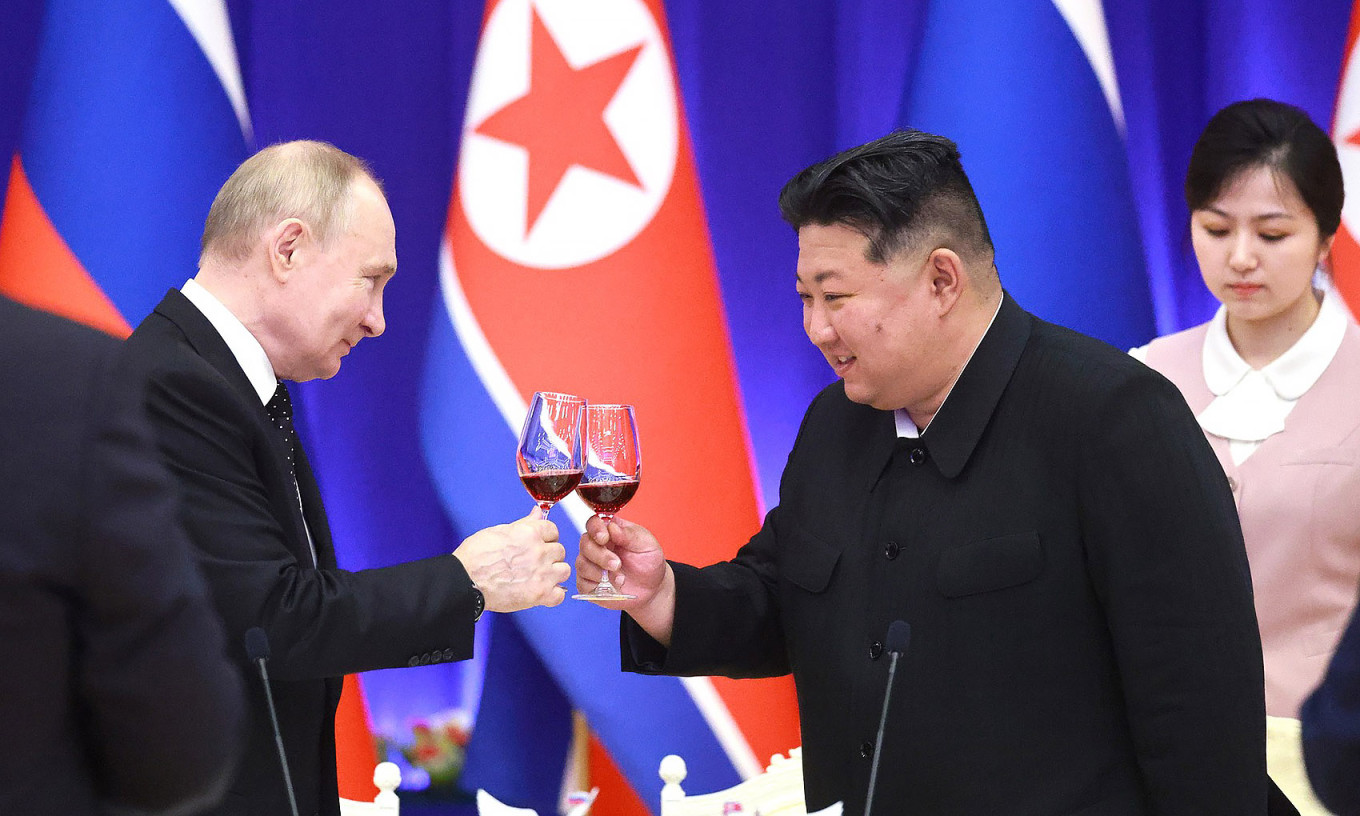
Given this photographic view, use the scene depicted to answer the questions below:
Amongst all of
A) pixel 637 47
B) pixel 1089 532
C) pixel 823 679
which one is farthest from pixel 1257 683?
pixel 637 47

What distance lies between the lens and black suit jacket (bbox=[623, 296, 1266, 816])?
1587mm

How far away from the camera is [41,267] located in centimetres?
284

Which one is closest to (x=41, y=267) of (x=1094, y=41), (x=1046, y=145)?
(x=1046, y=145)

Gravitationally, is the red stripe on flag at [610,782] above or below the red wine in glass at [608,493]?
below

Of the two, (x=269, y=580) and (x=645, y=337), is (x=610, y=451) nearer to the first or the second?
(x=269, y=580)

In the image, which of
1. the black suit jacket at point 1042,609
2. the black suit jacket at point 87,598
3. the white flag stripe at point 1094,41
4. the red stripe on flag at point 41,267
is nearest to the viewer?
the black suit jacket at point 87,598

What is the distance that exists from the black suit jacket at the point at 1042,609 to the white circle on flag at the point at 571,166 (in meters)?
1.27

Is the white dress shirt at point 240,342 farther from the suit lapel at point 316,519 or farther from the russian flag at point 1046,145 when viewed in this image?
the russian flag at point 1046,145

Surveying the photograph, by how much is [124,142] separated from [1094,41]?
2.16m

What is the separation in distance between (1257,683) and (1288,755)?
884mm

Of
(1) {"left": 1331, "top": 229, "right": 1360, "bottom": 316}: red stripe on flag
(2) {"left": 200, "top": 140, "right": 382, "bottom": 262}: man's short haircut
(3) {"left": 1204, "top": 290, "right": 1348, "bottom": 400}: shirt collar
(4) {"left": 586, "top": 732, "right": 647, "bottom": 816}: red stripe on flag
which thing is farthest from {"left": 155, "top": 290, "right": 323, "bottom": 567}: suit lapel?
(1) {"left": 1331, "top": 229, "right": 1360, "bottom": 316}: red stripe on flag

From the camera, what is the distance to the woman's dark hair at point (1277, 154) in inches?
100

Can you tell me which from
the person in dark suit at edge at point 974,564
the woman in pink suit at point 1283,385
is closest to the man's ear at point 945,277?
the person in dark suit at edge at point 974,564

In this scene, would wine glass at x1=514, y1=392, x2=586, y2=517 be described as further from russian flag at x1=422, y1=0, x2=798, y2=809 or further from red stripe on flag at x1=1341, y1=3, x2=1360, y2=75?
red stripe on flag at x1=1341, y1=3, x2=1360, y2=75
